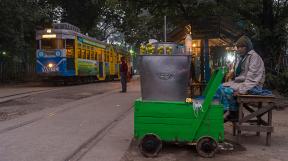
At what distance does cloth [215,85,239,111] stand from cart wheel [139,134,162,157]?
5.59 feet

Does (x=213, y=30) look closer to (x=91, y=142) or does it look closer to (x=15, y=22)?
(x=91, y=142)

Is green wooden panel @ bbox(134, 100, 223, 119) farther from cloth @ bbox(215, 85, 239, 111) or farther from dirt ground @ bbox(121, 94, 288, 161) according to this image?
cloth @ bbox(215, 85, 239, 111)

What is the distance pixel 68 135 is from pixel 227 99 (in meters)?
3.37

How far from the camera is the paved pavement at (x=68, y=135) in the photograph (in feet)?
25.9

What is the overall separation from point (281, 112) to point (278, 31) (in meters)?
4.11

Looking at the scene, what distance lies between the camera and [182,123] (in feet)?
25.5

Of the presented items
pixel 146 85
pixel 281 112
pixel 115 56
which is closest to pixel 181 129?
pixel 146 85

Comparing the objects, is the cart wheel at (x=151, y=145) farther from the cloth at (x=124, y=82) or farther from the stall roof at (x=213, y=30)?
the cloth at (x=124, y=82)

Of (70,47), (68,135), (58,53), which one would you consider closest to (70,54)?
(70,47)

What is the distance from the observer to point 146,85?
26.2 ft

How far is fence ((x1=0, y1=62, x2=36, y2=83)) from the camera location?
35.6 metres

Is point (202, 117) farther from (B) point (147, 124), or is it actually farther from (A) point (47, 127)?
(A) point (47, 127)

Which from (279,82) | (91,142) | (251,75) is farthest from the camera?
(279,82)

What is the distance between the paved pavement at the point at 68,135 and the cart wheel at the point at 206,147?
1.31 m
